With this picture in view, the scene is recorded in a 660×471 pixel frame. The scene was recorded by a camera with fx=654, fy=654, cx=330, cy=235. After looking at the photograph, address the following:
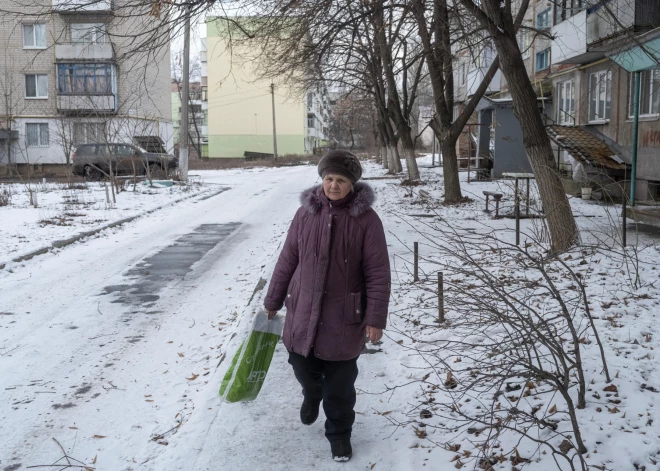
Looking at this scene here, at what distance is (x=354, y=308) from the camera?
3.44 meters

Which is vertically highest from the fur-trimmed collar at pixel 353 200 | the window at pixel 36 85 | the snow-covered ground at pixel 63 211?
the window at pixel 36 85

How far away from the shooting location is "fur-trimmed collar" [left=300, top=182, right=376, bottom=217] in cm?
346

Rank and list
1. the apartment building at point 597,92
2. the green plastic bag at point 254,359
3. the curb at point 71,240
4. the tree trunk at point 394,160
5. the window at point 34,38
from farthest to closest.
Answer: the window at point 34,38 → the tree trunk at point 394,160 → the apartment building at point 597,92 → the curb at point 71,240 → the green plastic bag at point 254,359

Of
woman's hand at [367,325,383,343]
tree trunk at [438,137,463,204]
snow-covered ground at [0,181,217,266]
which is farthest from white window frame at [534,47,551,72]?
woman's hand at [367,325,383,343]

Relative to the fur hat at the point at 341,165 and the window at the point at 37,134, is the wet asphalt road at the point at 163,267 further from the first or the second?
the window at the point at 37,134

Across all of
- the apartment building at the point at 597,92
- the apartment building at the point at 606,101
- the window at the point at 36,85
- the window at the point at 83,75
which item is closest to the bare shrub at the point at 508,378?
the apartment building at the point at 597,92

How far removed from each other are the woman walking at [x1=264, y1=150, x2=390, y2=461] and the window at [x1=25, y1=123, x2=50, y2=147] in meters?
41.4

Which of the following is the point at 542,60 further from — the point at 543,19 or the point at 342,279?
the point at 342,279

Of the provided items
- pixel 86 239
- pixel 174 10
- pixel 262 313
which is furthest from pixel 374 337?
pixel 86 239

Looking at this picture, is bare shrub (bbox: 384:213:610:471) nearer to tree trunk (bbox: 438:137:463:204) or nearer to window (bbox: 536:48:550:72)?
tree trunk (bbox: 438:137:463:204)

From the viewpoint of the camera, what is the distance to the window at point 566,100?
22155 millimetres

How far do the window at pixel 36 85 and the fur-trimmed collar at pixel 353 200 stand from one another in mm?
42576

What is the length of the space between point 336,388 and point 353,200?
102cm

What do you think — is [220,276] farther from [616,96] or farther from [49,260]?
[616,96]
